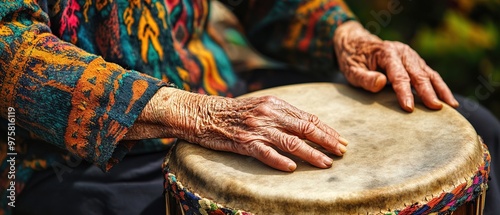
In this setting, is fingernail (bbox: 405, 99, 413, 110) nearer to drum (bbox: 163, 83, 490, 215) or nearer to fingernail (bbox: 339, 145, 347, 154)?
drum (bbox: 163, 83, 490, 215)

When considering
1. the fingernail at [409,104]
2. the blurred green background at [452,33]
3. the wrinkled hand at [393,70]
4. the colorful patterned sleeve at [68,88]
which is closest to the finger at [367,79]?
the wrinkled hand at [393,70]

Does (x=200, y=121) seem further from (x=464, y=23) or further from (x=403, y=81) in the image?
(x=464, y=23)

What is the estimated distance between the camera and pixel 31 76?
4.52 ft

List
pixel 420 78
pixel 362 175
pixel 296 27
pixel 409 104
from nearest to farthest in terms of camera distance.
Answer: pixel 362 175 < pixel 409 104 < pixel 420 78 < pixel 296 27

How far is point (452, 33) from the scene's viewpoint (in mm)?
2873

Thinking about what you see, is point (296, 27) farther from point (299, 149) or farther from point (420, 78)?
point (299, 149)

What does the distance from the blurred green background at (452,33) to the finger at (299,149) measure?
1668 millimetres

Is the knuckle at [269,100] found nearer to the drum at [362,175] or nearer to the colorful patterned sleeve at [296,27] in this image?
the drum at [362,175]

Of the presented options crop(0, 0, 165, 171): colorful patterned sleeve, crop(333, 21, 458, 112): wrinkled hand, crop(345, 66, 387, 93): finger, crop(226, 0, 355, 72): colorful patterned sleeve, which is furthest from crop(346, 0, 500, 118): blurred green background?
crop(0, 0, 165, 171): colorful patterned sleeve

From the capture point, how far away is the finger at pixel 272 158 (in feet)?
4.23

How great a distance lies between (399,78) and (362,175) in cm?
45

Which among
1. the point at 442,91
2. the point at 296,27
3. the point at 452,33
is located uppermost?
the point at 442,91

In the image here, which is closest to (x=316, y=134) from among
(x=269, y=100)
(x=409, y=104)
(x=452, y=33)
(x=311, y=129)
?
(x=311, y=129)

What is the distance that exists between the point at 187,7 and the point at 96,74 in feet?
1.80
